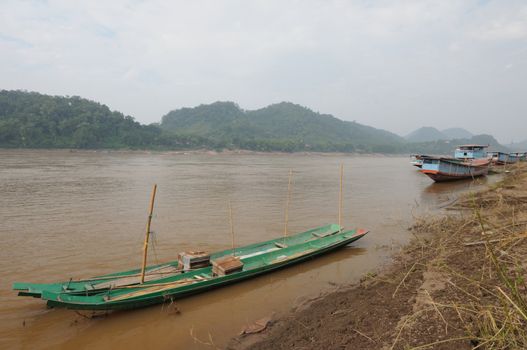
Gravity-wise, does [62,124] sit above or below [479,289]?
above

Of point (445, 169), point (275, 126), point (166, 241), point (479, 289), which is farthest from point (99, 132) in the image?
point (275, 126)

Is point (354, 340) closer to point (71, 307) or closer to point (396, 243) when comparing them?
point (71, 307)

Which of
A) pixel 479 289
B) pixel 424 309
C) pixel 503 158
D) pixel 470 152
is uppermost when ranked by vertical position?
pixel 470 152

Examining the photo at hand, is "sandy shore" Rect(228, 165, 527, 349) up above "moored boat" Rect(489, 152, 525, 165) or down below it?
below

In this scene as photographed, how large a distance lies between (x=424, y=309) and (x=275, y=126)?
16694 centimetres

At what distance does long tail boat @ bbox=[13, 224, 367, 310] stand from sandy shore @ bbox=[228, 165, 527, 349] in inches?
76.5

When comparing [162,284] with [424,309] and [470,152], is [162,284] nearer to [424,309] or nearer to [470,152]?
[424,309]

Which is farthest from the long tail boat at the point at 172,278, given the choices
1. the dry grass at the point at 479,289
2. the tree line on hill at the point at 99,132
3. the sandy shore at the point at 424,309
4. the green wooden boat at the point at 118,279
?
the tree line on hill at the point at 99,132

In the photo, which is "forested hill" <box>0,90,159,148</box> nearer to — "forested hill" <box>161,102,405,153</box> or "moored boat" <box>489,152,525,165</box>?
"forested hill" <box>161,102,405,153</box>

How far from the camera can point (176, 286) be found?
299 inches

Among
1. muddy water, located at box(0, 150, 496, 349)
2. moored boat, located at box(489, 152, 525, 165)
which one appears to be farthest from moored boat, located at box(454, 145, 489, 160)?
muddy water, located at box(0, 150, 496, 349)

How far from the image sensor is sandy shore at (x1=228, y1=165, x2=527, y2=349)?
3979mm

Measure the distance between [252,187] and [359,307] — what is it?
69.8ft

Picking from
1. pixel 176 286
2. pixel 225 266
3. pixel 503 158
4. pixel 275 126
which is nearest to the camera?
pixel 176 286
